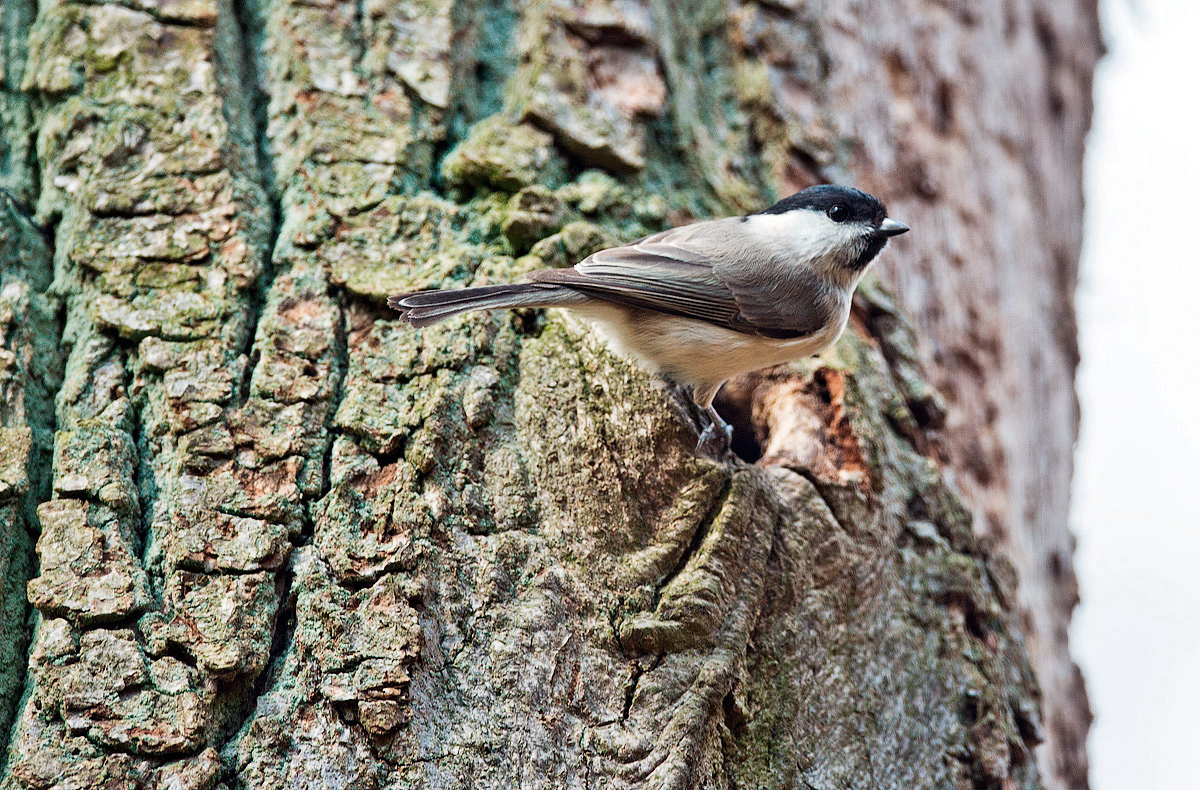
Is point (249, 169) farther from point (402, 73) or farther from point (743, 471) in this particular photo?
point (743, 471)

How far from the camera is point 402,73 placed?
2.26 m

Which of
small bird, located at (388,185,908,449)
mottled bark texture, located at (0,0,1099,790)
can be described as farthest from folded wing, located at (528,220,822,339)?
mottled bark texture, located at (0,0,1099,790)

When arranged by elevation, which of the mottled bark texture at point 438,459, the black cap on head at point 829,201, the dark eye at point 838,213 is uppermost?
the black cap on head at point 829,201

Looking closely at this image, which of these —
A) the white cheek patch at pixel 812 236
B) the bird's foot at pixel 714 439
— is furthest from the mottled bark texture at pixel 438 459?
the white cheek patch at pixel 812 236

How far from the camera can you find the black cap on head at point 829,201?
2.39 m

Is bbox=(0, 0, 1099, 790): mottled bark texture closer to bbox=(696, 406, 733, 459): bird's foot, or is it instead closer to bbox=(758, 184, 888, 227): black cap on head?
bbox=(696, 406, 733, 459): bird's foot

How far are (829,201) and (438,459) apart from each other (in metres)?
1.24

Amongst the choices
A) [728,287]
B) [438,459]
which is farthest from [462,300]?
[728,287]

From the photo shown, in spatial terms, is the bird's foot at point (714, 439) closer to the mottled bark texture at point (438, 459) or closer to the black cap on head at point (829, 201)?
the mottled bark texture at point (438, 459)

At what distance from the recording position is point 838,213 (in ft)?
7.90

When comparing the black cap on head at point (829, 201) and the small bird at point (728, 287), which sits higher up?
the black cap on head at point (829, 201)

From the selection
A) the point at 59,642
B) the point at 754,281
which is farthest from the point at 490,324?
the point at 59,642

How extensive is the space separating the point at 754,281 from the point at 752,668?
98cm

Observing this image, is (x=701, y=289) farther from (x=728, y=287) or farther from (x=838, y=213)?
(x=838, y=213)
